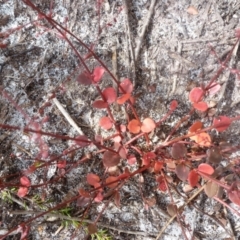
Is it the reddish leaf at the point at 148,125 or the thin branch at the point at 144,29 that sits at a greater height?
the thin branch at the point at 144,29

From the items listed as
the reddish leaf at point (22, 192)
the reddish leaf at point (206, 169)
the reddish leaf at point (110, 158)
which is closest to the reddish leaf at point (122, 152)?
the reddish leaf at point (110, 158)

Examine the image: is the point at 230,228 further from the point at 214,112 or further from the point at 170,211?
the point at 214,112

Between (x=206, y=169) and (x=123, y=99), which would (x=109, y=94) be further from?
(x=206, y=169)

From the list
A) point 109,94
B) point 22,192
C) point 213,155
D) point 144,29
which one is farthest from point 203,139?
point 22,192

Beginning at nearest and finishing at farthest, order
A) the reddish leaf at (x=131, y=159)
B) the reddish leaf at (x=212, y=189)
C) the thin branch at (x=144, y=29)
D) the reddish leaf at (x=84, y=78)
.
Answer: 1. the reddish leaf at (x=84, y=78)
2. the reddish leaf at (x=212, y=189)
3. the reddish leaf at (x=131, y=159)
4. the thin branch at (x=144, y=29)

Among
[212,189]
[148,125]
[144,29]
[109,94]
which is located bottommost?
[212,189]

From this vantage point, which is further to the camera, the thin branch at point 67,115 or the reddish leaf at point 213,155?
the thin branch at point 67,115

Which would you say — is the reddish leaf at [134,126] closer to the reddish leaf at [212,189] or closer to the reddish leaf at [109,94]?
the reddish leaf at [109,94]

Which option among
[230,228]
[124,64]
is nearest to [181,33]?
[124,64]
